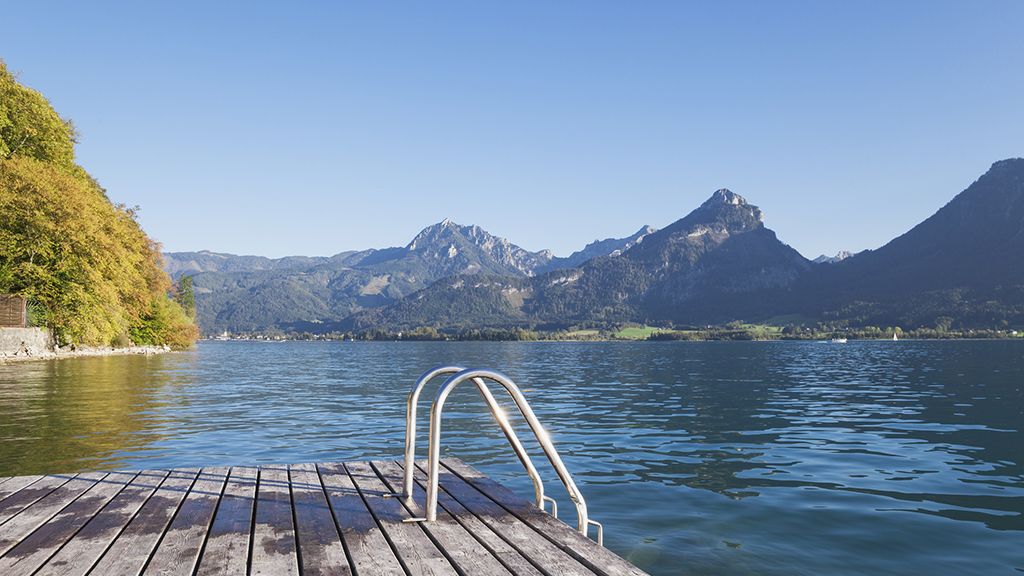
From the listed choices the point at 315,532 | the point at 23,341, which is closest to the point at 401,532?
the point at 315,532

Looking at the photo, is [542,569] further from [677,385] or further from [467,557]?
[677,385]

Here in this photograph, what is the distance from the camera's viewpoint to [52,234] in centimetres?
4891

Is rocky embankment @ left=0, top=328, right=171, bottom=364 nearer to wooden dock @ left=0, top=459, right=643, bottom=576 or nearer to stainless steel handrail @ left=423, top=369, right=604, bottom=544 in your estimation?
wooden dock @ left=0, top=459, right=643, bottom=576

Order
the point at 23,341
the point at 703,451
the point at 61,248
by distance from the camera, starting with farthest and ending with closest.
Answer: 1. the point at 23,341
2. the point at 61,248
3. the point at 703,451

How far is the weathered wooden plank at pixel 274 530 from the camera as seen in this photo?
4.99m

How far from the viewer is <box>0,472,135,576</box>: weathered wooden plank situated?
200 inches

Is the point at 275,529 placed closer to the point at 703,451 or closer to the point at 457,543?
the point at 457,543

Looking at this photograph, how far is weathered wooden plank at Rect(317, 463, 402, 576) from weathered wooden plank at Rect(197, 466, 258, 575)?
837 millimetres

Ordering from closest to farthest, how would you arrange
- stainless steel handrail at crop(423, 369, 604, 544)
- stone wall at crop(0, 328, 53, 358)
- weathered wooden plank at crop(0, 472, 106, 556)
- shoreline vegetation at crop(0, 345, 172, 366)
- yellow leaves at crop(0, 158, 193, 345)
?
weathered wooden plank at crop(0, 472, 106, 556), stainless steel handrail at crop(423, 369, 604, 544), yellow leaves at crop(0, 158, 193, 345), stone wall at crop(0, 328, 53, 358), shoreline vegetation at crop(0, 345, 172, 366)

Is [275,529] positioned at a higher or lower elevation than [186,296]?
lower

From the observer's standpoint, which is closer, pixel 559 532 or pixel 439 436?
pixel 559 532

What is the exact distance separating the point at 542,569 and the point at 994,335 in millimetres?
218098

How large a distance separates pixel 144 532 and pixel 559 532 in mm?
3879

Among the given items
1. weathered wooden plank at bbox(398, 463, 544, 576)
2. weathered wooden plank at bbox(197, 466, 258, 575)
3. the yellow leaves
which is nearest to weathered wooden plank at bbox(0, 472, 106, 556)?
weathered wooden plank at bbox(197, 466, 258, 575)
